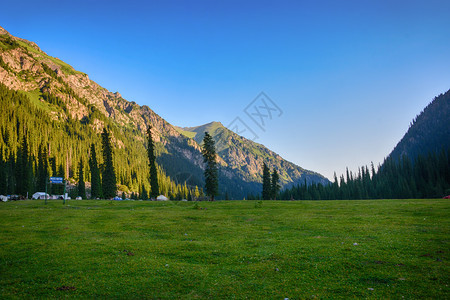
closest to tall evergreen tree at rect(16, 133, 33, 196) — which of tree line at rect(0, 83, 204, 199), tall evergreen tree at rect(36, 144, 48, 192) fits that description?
tree line at rect(0, 83, 204, 199)

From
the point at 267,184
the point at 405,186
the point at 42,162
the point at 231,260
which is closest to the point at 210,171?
the point at 267,184

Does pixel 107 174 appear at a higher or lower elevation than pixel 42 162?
lower

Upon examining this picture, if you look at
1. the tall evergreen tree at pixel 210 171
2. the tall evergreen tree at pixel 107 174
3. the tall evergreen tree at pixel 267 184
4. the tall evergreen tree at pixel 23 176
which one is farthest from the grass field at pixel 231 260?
the tall evergreen tree at pixel 23 176

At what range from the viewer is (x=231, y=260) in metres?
15.3

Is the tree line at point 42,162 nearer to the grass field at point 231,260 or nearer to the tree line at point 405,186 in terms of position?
the grass field at point 231,260

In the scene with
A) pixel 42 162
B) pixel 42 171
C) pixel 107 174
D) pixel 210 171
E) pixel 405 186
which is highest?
pixel 42 162

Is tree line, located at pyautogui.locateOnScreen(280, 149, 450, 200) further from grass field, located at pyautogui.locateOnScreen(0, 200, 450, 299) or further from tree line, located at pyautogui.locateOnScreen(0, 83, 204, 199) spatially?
grass field, located at pyautogui.locateOnScreen(0, 200, 450, 299)

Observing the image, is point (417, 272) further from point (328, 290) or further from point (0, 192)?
point (0, 192)

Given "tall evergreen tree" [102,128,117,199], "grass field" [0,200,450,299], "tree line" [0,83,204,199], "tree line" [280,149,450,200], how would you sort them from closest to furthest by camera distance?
"grass field" [0,200,450,299]
"tall evergreen tree" [102,128,117,199]
"tree line" [0,83,204,199]
"tree line" [280,149,450,200]

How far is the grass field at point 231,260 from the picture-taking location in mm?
10961

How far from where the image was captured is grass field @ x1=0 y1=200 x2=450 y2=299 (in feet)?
36.0

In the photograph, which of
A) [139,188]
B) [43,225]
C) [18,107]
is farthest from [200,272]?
[18,107]

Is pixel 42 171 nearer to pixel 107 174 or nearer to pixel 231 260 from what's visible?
pixel 107 174

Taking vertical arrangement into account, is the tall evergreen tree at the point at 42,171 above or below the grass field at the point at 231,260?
above
